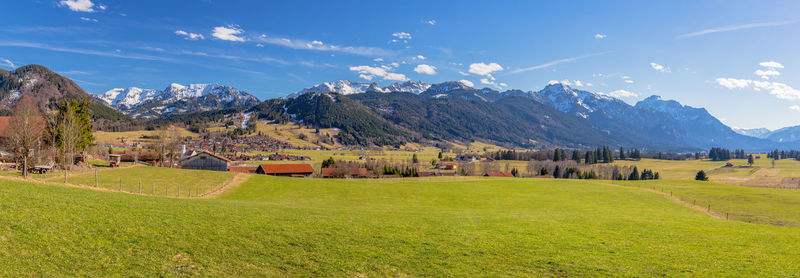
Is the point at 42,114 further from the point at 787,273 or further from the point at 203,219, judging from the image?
the point at 787,273

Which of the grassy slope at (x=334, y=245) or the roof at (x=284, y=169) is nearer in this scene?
the grassy slope at (x=334, y=245)

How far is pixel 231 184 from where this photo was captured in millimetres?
50375

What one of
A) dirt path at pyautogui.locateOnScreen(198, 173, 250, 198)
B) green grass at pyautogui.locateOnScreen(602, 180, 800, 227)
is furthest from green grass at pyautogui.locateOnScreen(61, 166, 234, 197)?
green grass at pyautogui.locateOnScreen(602, 180, 800, 227)

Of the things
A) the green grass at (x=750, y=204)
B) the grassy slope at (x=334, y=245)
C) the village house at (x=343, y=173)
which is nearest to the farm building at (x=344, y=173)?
the village house at (x=343, y=173)

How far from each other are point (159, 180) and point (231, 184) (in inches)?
417

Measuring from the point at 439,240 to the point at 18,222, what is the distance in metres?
17.2

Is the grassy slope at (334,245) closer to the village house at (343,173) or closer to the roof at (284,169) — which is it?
the roof at (284,169)

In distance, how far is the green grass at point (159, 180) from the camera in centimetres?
4103

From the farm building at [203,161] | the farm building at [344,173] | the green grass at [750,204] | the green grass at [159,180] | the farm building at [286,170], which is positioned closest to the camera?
the green grass at [750,204]

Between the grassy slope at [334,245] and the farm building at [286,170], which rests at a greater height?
the grassy slope at [334,245]

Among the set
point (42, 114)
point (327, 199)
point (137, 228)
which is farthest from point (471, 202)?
point (42, 114)

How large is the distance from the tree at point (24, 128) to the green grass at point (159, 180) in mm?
5722

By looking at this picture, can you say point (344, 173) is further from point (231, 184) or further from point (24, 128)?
point (24, 128)

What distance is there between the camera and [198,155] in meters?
93.7
